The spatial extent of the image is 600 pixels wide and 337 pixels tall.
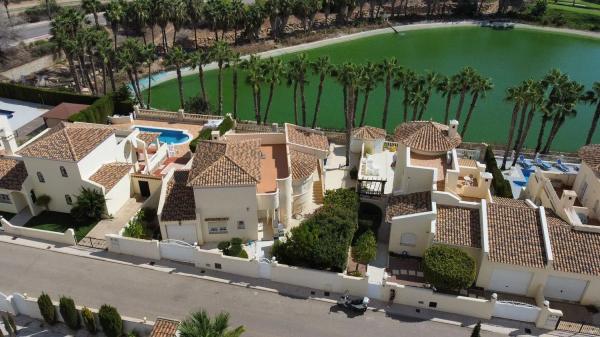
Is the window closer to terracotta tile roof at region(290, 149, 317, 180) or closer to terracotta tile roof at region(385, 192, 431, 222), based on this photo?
terracotta tile roof at region(290, 149, 317, 180)

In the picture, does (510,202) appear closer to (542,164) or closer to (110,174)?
(542,164)

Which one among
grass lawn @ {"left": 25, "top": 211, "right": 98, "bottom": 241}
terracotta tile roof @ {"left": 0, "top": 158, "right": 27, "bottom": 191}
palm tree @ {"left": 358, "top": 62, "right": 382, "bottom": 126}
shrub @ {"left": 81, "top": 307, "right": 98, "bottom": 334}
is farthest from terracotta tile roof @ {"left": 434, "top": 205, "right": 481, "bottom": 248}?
terracotta tile roof @ {"left": 0, "top": 158, "right": 27, "bottom": 191}

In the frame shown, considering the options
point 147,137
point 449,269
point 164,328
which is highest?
point 147,137

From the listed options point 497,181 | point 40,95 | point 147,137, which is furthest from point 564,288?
point 40,95

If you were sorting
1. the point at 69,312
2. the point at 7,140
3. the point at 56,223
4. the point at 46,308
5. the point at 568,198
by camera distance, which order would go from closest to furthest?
1. the point at 69,312
2. the point at 46,308
3. the point at 568,198
4. the point at 56,223
5. the point at 7,140

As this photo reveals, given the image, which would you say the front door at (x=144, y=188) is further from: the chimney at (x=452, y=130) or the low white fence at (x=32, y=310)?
the chimney at (x=452, y=130)

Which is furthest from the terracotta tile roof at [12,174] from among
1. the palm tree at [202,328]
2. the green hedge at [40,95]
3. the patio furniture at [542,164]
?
the patio furniture at [542,164]

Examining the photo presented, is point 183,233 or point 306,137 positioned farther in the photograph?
point 306,137

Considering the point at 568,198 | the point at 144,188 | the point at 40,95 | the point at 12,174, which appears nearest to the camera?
the point at 568,198
